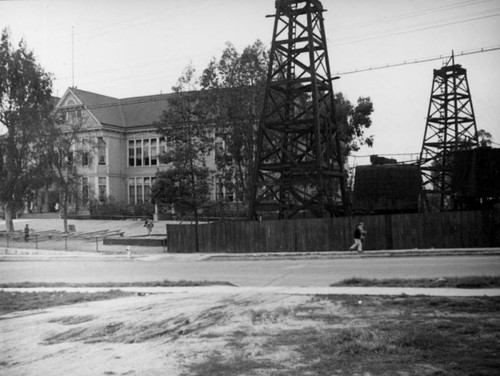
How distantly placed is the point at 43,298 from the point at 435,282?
32.9ft

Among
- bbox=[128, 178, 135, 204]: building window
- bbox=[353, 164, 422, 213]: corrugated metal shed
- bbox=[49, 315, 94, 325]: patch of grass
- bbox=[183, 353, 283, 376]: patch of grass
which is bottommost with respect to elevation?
bbox=[49, 315, 94, 325]: patch of grass

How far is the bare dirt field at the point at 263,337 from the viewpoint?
6852 mm

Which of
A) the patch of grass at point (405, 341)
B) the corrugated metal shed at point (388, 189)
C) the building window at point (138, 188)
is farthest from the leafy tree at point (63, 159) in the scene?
the patch of grass at point (405, 341)

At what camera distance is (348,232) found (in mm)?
26484

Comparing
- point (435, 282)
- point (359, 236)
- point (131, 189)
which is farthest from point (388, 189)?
point (131, 189)

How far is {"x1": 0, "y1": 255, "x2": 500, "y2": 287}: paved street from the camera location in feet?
52.7

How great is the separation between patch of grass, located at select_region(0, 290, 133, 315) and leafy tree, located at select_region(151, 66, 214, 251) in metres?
16.7

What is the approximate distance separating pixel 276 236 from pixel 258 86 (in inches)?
369

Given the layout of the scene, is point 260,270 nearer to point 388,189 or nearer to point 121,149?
point 388,189

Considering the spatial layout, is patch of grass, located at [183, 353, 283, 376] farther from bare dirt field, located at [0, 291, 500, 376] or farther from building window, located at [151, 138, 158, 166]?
building window, located at [151, 138, 158, 166]

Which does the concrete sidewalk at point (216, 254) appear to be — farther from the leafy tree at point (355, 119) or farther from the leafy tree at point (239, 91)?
the leafy tree at point (355, 119)

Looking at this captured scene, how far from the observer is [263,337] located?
8.41m

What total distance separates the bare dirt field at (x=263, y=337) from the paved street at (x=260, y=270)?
466 cm

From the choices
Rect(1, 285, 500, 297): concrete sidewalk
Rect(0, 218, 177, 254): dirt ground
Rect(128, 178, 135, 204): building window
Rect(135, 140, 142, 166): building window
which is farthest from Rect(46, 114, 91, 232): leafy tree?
Rect(1, 285, 500, 297): concrete sidewalk
